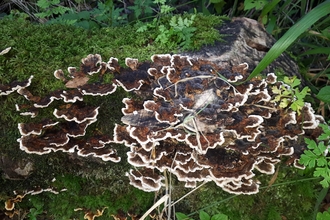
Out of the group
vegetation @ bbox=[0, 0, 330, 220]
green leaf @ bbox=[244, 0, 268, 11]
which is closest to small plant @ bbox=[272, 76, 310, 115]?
vegetation @ bbox=[0, 0, 330, 220]

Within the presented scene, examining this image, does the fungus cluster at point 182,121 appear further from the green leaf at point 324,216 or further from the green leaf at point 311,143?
the green leaf at point 324,216

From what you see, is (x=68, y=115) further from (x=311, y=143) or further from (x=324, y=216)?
(x=324, y=216)

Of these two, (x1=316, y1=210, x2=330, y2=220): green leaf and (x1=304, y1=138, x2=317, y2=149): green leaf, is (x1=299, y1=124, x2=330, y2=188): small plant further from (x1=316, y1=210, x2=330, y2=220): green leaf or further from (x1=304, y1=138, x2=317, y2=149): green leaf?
(x1=316, y1=210, x2=330, y2=220): green leaf

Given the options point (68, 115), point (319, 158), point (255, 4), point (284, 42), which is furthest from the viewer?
point (255, 4)

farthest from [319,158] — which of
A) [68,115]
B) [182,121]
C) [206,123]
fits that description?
[68,115]

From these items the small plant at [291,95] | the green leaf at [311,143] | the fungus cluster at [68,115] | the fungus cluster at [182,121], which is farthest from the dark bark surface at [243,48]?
the fungus cluster at [68,115]

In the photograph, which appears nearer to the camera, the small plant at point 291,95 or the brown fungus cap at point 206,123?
the brown fungus cap at point 206,123

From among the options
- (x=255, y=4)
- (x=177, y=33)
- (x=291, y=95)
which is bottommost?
(x=291, y=95)
